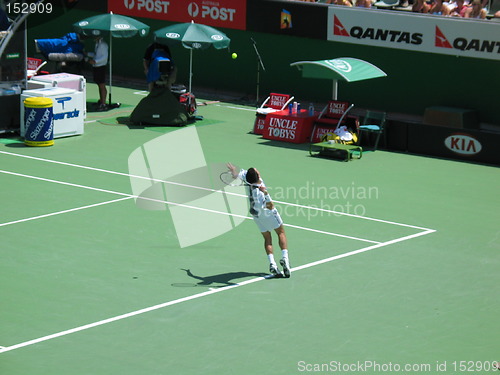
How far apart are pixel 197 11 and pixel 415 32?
301 inches

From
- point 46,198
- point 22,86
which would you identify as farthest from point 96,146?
point 46,198

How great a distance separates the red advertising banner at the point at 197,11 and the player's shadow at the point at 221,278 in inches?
634

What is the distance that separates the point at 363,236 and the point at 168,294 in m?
4.61

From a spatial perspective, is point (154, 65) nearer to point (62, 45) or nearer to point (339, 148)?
point (62, 45)

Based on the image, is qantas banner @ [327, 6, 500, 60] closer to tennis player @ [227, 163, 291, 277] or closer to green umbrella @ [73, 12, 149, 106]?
green umbrella @ [73, 12, 149, 106]

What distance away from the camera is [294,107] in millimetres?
25297

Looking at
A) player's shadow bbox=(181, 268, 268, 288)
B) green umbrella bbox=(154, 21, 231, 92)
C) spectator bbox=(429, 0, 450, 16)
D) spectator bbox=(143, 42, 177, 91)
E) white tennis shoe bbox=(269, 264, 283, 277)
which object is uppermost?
spectator bbox=(429, 0, 450, 16)

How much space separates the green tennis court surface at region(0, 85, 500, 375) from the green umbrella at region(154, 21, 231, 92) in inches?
187

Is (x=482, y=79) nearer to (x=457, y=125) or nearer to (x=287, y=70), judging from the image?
(x=457, y=125)

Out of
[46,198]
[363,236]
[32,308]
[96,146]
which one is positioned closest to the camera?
[32,308]

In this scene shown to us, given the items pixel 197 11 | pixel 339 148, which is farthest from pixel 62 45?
pixel 339 148

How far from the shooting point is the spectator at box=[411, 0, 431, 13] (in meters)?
26.7

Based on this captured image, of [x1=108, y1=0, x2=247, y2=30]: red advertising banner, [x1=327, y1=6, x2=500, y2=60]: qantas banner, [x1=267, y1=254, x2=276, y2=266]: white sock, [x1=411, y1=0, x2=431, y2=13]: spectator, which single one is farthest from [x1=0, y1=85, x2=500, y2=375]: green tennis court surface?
A: [x1=108, y1=0, x2=247, y2=30]: red advertising banner

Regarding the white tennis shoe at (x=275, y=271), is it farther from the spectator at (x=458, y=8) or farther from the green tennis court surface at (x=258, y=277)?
the spectator at (x=458, y=8)
